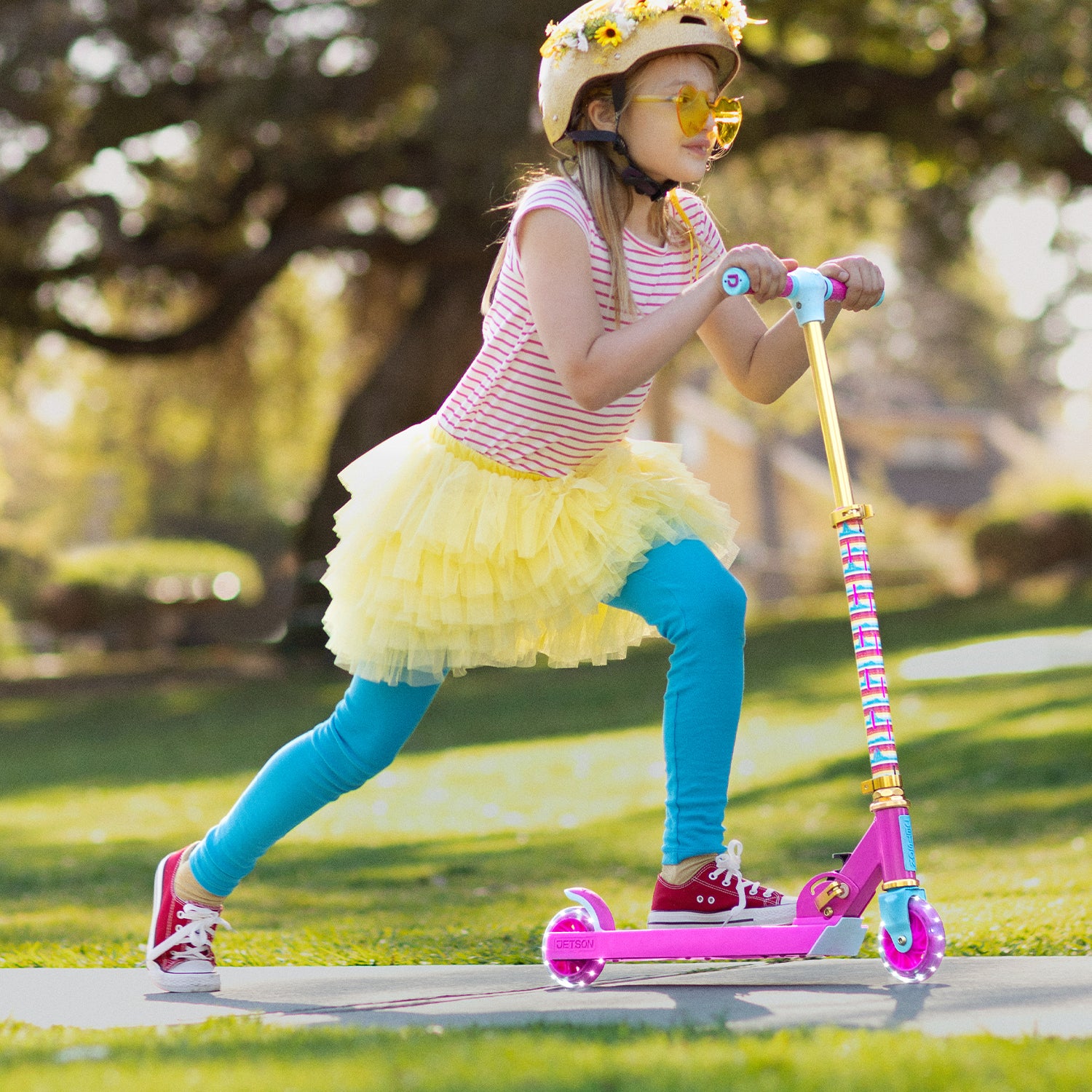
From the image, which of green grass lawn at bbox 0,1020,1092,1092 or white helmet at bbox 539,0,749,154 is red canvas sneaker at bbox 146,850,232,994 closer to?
green grass lawn at bbox 0,1020,1092,1092

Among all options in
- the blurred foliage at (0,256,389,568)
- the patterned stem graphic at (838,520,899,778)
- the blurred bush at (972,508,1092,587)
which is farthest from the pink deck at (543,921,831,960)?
the blurred bush at (972,508,1092,587)

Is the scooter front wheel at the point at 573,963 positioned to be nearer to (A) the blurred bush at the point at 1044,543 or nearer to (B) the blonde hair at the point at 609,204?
(B) the blonde hair at the point at 609,204

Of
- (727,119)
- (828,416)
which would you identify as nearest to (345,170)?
(727,119)

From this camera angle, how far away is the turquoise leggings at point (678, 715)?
329 centimetres

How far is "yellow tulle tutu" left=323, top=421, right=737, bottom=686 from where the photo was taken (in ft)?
11.3

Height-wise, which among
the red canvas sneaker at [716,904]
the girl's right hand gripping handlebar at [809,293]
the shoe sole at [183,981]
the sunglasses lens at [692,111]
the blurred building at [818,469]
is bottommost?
the shoe sole at [183,981]

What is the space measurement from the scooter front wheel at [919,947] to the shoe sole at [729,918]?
23cm

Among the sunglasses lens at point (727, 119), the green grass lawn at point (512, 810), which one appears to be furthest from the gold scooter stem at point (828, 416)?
the green grass lawn at point (512, 810)

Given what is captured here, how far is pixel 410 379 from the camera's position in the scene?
1881 cm

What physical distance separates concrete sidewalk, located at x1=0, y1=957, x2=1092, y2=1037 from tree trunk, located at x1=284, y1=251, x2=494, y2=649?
1487 cm

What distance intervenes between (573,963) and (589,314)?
1418 mm

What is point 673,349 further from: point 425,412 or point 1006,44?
point 425,412

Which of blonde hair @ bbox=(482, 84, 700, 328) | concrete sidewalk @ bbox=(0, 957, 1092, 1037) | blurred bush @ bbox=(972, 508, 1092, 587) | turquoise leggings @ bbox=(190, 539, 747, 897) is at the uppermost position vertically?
blurred bush @ bbox=(972, 508, 1092, 587)

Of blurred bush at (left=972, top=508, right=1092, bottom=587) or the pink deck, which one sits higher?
blurred bush at (left=972, top=508, right=1092, bottom=587)
